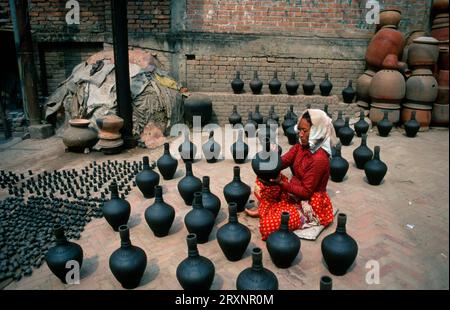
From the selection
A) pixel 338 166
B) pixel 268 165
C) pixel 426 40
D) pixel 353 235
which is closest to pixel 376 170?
pixel 338 166

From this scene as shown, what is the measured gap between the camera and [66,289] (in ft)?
10.7

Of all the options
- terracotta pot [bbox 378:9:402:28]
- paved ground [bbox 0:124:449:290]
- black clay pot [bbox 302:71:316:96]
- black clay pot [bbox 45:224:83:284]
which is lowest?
paved ground [bbox 0:124:449:290]

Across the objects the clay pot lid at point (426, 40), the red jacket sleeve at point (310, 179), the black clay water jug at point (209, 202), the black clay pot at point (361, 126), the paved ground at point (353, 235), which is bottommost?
the paved ground at point (353, 235)

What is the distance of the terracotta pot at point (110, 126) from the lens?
6.89 metres

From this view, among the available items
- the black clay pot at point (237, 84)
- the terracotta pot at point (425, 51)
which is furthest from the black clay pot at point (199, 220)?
the terracotta pot at point (425, 51)

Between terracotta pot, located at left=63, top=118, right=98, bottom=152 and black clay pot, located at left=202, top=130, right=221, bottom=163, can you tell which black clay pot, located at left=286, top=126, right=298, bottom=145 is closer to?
black clay pot, located at left=202, top=130, right=221, bottom=163

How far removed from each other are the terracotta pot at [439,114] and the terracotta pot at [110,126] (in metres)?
7.85

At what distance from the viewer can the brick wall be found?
29.8ft

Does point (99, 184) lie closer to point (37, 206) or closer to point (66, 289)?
point (37, 206)

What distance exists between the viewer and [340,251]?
10.6 feet

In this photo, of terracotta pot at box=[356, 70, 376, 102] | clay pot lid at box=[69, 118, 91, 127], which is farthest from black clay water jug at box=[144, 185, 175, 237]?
terracotta pot at box=[356, 70, 376, 102]

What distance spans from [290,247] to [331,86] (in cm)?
687

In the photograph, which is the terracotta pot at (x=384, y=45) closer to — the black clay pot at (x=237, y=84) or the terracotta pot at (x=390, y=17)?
the terracotta pot at (x=390, y=17)

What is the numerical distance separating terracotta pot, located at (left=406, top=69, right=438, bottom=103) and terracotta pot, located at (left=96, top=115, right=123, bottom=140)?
7141 mm
